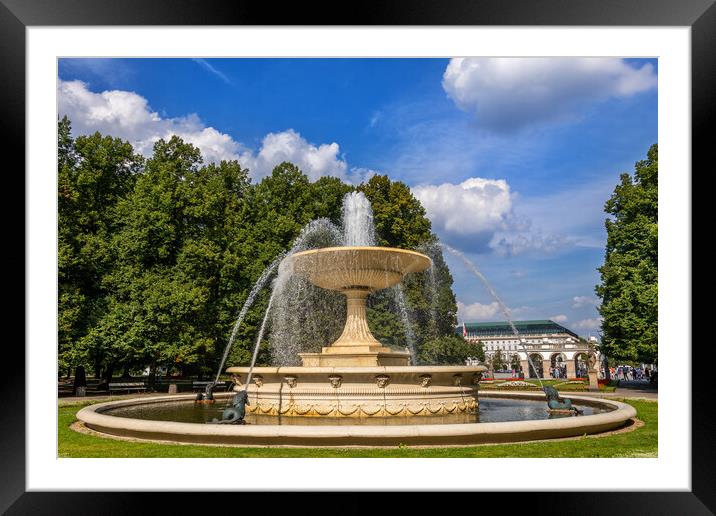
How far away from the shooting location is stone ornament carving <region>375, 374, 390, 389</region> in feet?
39.2

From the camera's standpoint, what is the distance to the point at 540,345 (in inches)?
2552

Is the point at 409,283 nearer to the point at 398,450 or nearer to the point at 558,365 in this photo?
the point at 398,450

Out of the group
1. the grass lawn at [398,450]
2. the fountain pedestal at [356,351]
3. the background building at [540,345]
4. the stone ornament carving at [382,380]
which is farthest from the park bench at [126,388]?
the background building at [540,345]

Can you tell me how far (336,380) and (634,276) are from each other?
18764mm

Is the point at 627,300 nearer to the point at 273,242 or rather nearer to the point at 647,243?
the point at 647,243

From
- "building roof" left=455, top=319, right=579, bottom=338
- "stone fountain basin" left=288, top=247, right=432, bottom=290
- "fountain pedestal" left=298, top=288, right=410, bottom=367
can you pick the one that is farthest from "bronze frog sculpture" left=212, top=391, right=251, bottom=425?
"building roof" left=455, top=319, right=579, bottom=338

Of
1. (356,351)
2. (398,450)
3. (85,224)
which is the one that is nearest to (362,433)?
(398,450)

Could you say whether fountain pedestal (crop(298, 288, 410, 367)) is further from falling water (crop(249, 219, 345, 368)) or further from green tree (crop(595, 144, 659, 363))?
green tree (crop(595, 144, 659, 363))

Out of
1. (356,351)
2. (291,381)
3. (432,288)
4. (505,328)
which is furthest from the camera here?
(505,328)

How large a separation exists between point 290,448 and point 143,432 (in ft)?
9.56

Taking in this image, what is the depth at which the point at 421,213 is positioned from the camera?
3528 cm

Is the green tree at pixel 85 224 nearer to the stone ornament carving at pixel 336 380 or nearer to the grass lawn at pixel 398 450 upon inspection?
the grass lawn at pixel 398 450

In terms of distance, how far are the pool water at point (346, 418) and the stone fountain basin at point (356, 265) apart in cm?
388
